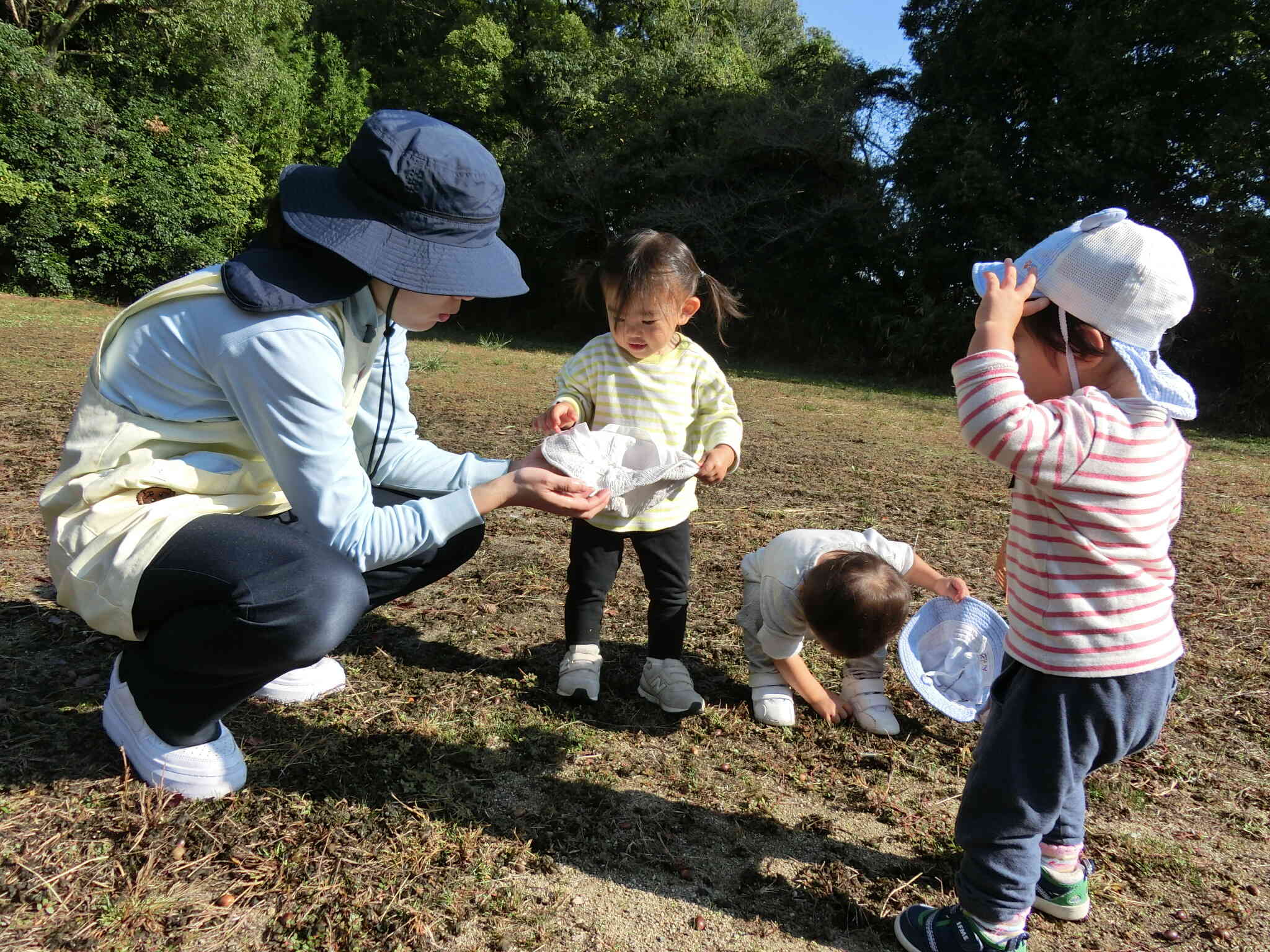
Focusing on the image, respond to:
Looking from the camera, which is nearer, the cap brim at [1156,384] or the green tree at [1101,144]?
the cap brim at [1156,384]

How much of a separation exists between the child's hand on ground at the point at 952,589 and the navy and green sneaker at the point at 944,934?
92 cm

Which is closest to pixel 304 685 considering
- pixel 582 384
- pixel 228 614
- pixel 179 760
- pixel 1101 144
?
pixel 179 760

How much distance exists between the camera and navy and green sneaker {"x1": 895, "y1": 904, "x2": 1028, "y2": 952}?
173 centimetres

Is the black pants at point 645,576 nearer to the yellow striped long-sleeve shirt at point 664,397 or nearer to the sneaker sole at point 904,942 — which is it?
the yellow striped long-sleeve shirt at point 664,397

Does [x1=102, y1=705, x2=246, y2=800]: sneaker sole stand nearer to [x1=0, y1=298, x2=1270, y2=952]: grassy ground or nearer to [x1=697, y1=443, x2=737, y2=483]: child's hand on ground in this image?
[x1=0, y1=298, x2=1270, y2=952]: grassy ground

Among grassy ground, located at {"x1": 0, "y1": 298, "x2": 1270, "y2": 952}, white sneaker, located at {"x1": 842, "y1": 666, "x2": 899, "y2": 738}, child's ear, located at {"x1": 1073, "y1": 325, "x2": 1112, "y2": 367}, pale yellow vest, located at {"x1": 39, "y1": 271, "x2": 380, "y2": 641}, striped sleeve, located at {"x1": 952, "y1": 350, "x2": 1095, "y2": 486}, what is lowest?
grassy ground, located at {"x1": 0, "y1": 298, "x2": 1270, "y2": 952}

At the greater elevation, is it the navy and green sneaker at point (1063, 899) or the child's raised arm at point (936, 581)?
the child's raised arm at point (936, 581)

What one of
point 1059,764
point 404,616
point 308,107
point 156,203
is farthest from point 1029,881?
point 308,107

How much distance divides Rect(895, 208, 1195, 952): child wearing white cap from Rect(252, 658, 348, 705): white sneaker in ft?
5.60

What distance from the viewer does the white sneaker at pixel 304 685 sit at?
8.33ft

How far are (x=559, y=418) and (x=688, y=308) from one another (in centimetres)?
55

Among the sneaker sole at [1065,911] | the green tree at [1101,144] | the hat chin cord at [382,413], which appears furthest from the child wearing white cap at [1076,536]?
the green tree at [1101,144]

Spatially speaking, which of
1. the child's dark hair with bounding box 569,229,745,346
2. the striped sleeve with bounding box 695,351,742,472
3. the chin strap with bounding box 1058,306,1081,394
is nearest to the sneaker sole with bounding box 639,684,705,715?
the striped sleeve with bounding box 695,351,742,472

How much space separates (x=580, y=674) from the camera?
2705 mm
